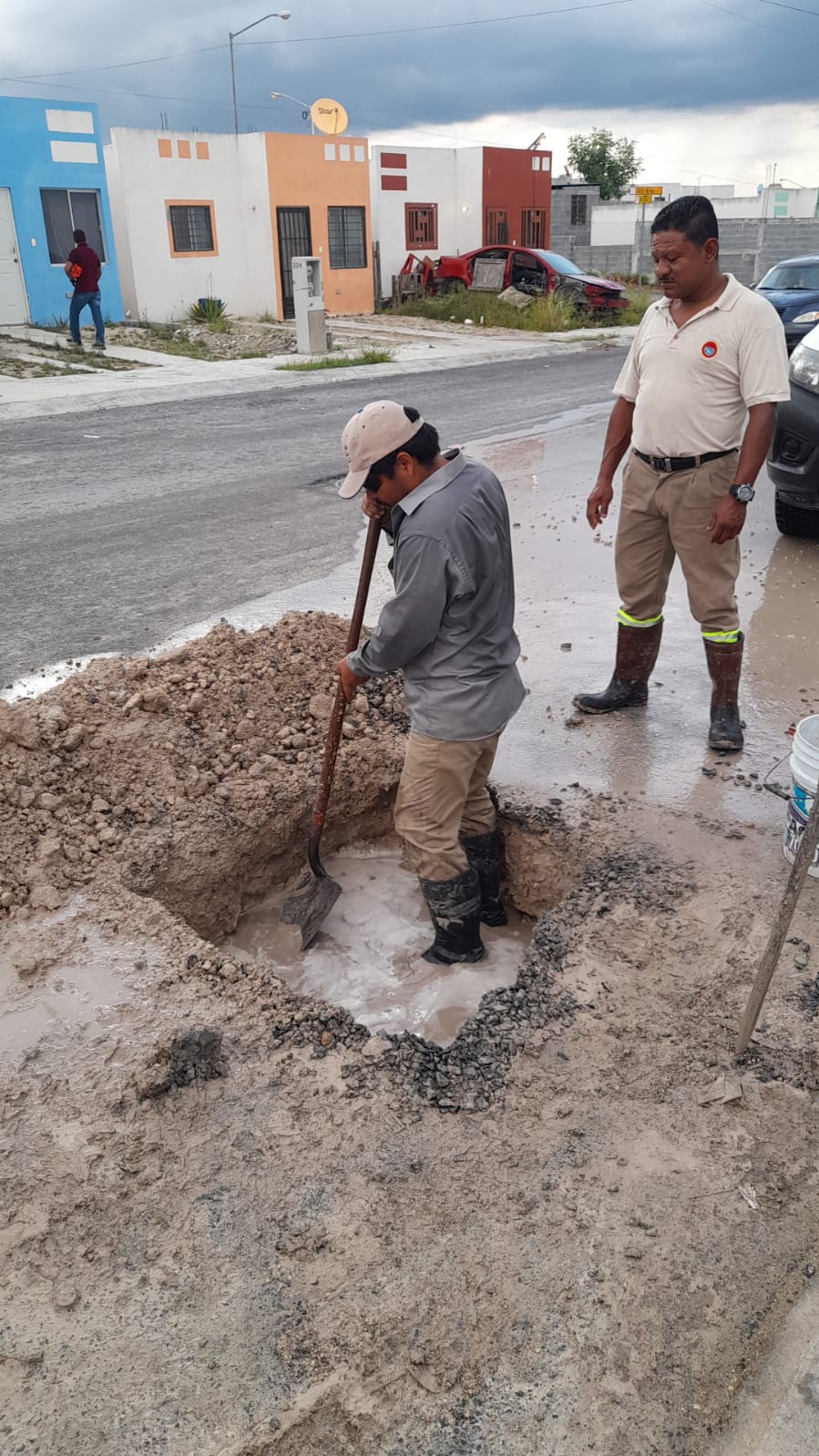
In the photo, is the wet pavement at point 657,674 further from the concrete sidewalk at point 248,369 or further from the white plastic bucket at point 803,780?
the concrete sidewalk at point 248,369

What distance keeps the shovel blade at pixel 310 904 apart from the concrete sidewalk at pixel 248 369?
10261 millimetres

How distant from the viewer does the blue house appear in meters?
19.4

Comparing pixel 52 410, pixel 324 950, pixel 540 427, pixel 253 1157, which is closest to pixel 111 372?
pixel 52 410

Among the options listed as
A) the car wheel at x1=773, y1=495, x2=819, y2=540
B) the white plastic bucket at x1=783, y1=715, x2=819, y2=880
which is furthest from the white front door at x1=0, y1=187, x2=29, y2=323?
the white plastic bucket at x1=783, y1=715, x2=819, y2=880

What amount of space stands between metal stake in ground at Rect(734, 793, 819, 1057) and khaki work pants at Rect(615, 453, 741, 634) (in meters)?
1.79

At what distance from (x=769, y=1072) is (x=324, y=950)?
5.38 ft

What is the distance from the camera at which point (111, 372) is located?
1565cm

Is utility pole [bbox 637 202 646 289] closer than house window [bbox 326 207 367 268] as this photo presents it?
No

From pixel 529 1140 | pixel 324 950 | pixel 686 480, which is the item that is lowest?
pixel 324 950

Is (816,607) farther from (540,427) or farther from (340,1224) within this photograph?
(540,427)

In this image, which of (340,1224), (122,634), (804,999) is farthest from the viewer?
(122,634)

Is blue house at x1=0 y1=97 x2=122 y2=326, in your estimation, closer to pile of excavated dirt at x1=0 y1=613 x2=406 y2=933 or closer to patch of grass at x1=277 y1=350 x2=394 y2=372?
patch of grass at x1=277 y1=350 x2=394 y2=372

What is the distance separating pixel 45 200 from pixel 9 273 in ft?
5.22

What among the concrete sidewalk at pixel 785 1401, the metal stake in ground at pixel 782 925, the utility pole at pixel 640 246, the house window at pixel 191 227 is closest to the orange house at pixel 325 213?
the house window at pixel 191 227
